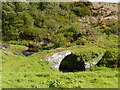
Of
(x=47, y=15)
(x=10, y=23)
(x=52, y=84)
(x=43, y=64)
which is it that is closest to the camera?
(x=52, y=84)

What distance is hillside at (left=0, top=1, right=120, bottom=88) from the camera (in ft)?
43.6

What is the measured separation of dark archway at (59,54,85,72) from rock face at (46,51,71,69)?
685 millimetres

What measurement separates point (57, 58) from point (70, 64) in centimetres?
293

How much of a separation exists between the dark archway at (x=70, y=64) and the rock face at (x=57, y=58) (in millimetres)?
685

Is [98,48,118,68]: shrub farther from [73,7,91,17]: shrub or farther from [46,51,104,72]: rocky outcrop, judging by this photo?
[73,7,91,17]: shrub

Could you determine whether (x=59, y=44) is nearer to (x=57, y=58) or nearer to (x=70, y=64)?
(x=70, y=64)

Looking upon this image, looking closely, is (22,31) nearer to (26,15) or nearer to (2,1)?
(26,15)

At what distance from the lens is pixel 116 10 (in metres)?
84.8

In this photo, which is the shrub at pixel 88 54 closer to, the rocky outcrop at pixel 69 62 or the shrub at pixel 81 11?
the rocky outcrop at pixel 69 62

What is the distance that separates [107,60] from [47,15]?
47495 mm

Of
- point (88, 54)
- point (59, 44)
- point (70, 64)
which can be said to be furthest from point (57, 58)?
point (59, 44)

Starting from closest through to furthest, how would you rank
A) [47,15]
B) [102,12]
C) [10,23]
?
[10,23] → [47,15] → [102,12]

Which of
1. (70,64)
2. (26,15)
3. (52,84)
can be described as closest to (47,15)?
(26,15)

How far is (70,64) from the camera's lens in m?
30.3
